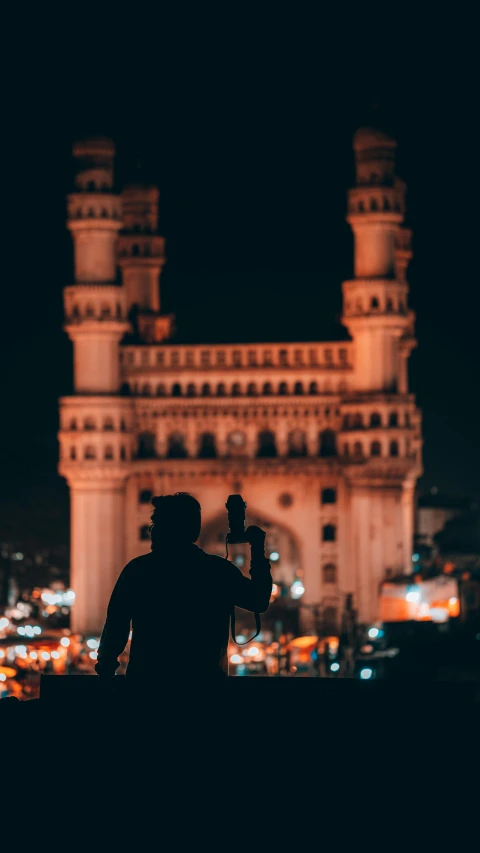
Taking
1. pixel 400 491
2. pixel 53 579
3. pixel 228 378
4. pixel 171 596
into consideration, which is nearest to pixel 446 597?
pixel 400 491

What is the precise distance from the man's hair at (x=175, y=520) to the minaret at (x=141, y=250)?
186 ft

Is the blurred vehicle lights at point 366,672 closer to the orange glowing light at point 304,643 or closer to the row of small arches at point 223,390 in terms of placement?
the orange glowing light at point 304,643

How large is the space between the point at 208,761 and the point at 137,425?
55.0 m

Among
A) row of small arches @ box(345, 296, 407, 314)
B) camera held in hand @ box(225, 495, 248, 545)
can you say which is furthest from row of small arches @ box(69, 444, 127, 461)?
camera held in hand @ box(225, 495, 248, 545)

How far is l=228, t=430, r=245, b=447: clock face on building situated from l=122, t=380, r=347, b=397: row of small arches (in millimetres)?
1198

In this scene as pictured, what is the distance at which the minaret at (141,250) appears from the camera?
65.7 metres

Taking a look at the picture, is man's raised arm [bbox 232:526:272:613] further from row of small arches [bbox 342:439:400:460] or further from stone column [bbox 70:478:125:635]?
row of small arches [bbox 342:439:400:460]

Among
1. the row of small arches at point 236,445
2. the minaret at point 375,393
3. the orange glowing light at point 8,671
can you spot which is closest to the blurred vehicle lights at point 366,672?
the orange glowing light at point 8,671

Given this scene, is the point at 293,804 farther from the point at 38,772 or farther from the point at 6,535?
the point at 6,535

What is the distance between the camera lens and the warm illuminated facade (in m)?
59.6

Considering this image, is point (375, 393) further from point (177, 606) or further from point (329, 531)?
point (177, 606)

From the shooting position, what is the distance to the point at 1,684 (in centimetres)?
4819

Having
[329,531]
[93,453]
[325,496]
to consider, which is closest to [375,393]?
[325,496]

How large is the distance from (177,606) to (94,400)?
52448 millimetres
